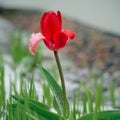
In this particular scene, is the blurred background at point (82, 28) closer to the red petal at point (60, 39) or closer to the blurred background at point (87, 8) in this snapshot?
the blurred background at point (87, 8)

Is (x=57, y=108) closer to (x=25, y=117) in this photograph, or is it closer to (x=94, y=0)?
(x=25, y=117)

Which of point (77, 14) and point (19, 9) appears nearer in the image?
point (77, 14)

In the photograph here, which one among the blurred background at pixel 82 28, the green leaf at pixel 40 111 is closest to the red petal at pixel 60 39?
the green leaf at pixel 40 111

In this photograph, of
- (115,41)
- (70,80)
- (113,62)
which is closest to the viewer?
(70,80)

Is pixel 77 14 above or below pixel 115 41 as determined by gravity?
above

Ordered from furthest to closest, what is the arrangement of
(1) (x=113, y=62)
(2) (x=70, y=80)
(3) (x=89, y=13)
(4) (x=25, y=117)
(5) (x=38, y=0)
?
(5) (x=38, y=0) < (3) (x=89, y=13) < (1) (x=113, y=62) < (2) (x=70, y=80) < (4) (x=25, y=117)

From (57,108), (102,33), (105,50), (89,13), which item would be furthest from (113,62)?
(57,108)

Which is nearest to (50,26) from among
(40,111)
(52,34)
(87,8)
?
(52,34)

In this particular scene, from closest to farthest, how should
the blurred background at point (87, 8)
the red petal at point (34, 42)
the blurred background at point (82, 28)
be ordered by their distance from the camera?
the red petal at point (34, 42), the blurred background at point (82, 28), the blurred background at point (87, 8)

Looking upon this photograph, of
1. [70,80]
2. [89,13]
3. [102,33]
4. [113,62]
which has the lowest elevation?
[70,80]
